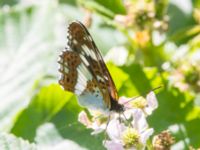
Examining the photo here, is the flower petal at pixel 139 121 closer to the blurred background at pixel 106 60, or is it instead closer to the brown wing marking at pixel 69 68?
the blurred background at pixel 106 60

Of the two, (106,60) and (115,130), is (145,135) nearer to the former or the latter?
(115,130)

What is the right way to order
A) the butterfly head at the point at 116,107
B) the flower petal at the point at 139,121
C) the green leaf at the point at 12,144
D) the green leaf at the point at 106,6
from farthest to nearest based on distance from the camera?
the green leaf at the point at 106,6
the butterfly head at the point at 116,107
the flower petal at the point at 139,121
the green leaf at the point at 12,144

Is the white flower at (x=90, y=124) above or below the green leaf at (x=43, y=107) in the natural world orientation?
below

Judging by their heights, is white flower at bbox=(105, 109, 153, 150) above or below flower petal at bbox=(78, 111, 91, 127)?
below

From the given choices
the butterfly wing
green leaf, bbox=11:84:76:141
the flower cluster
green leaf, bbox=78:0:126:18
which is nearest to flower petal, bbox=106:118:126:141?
the flower cluster

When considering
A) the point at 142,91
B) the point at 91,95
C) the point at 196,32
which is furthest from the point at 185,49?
the point at 91,95

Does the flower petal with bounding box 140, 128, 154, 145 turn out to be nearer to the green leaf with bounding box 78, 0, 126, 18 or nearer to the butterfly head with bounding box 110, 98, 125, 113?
the butterfly head with bounding box 110, 98, 125, 113

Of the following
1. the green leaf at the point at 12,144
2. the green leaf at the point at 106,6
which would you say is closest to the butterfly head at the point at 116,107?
the green leaf at the point at 12,144
